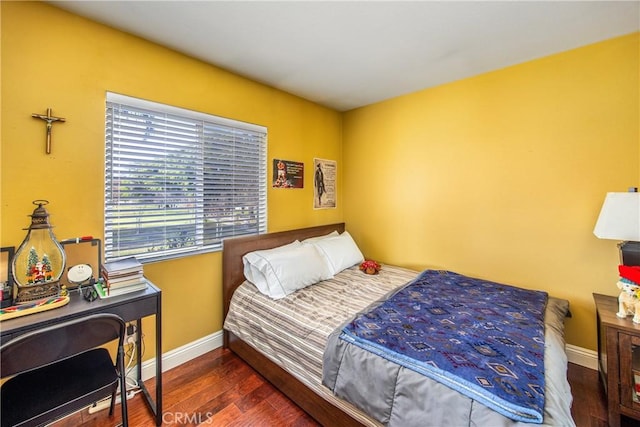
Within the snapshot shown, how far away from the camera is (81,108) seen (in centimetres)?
165

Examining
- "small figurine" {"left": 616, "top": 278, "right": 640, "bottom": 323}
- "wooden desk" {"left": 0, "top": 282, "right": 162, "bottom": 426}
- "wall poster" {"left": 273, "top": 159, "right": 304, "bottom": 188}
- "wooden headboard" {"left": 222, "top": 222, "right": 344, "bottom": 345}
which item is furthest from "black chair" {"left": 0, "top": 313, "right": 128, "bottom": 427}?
"small figurine" {"left": 616, "top": 278, "right": 640, "bottom": 323}

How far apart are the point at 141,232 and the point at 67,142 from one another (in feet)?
2.29

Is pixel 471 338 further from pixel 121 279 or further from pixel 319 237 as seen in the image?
pixel 121 279

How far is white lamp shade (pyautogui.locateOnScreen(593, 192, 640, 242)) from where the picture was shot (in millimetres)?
1567

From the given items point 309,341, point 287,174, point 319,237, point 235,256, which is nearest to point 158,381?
point 309,341

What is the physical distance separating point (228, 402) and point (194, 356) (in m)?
0.64

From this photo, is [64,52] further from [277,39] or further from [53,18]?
[277,39]

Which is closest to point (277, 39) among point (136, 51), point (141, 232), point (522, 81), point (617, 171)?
point (136, 51)

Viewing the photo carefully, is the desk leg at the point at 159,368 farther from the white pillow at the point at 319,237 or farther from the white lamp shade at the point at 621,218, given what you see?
the white lamp shade at the point at 621,218

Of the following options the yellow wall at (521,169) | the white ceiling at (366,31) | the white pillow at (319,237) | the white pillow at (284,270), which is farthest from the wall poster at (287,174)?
the yellow wall at (521,169)

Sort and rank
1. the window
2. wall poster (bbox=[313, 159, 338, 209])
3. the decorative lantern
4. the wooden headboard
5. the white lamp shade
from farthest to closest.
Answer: wall poster (bbox=[313, 159, 338, 209]) → the wooden headboard → the window → the white lamp shade → the decorative lantern

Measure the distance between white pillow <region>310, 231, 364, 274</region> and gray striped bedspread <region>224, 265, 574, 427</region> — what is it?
0.29 ft

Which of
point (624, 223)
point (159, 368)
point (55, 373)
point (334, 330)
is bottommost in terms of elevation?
point (159, 368)

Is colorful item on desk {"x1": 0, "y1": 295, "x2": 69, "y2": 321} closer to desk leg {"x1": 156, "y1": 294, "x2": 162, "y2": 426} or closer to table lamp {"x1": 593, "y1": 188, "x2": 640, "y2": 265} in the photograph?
desk leg {"x1": 156, "y1": 294, "x2": 162, "y2": 426}
